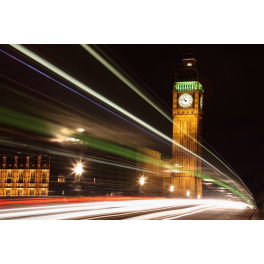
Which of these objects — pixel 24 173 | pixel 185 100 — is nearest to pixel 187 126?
pixel 185 100

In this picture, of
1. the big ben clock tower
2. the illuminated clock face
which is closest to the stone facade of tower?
the big ben clock tower

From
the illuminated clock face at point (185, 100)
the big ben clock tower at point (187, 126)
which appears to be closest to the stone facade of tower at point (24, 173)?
the big ben clock tower at point (187, 126)

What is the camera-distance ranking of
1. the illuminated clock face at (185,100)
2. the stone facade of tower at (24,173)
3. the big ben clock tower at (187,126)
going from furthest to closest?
the illuminated clock face at (185,100) < the big ben clock tower at (187,126) < the stone facade of tower at (24,173)

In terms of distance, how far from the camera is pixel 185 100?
216 feet

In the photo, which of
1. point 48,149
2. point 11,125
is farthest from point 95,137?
point 11,125

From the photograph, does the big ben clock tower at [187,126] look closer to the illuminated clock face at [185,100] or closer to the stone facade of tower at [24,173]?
the illuminated clock face at [185,100]

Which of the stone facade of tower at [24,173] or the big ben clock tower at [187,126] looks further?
the big ben clock tower at [187,126]

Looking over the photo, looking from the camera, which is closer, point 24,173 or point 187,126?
point 24,173

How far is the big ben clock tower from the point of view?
64.2 meters

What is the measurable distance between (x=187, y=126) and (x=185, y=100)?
4.55m

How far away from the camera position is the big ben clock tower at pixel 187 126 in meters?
64.2

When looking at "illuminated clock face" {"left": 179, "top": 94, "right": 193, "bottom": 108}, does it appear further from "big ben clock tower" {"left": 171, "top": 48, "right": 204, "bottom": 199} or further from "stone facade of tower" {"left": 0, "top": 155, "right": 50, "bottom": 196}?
"stone facade of tower" {"left": 0, "top": 155, "right": 50, "bottom": 196}

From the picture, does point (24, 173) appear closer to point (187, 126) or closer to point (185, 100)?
point (185, 100)
